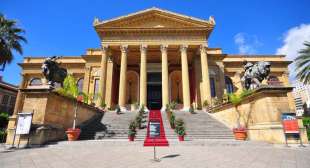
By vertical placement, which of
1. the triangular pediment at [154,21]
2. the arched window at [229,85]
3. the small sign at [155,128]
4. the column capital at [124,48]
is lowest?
the small sign at [155,128]

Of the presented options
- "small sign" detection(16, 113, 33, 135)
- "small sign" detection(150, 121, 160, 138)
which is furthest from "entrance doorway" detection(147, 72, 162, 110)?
"small sign" detection(150, 121, 160, 138)

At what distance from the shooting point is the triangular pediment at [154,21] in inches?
856

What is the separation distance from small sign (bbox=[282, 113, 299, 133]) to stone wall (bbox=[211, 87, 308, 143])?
0.40 meters

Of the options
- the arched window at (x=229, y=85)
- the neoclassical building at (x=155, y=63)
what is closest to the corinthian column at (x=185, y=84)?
the neoclassical building at (x=155, y=63)

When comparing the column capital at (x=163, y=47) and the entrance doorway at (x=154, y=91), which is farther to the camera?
the entrance doorway at (x=154, y=91)

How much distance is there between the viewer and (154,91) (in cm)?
2595

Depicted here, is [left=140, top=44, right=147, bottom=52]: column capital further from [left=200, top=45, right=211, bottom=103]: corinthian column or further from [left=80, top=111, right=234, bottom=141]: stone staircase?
[left=80, top=111, right=234, bottom=141]: stone staircase

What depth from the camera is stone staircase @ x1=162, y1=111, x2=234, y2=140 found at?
37.6 ft

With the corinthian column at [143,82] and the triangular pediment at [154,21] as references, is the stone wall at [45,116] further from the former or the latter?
the triangular pediment at [154,21]

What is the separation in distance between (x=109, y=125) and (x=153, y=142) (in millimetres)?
8788

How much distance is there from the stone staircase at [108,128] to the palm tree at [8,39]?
11.3 m

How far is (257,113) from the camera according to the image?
33.4 ft

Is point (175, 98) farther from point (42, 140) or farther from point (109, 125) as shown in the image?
point (42, 140)

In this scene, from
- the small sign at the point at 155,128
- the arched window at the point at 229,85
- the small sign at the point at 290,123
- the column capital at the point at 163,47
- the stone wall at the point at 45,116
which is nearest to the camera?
the small sign at the point at 155,128
